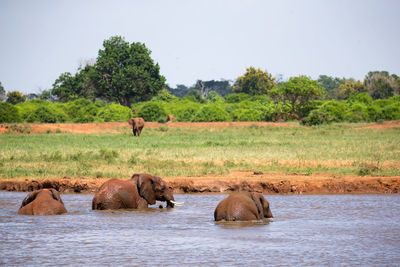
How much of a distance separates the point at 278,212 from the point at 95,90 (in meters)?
55.8

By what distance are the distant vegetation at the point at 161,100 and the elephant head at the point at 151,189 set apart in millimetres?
30350

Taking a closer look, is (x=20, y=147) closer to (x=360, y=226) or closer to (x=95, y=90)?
(x=360, y=226)

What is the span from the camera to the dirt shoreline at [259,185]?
14.7m

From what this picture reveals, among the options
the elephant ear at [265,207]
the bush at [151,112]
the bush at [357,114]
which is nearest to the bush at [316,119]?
the bush at [357,114]

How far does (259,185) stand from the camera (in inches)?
585

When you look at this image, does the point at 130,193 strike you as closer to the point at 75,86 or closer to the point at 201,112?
the point at 201,112

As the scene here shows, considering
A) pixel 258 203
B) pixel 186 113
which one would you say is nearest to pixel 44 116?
pixel 186 113

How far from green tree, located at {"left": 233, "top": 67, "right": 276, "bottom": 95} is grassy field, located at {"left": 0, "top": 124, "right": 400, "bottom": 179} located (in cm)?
5044

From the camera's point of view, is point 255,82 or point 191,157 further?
point 255,82

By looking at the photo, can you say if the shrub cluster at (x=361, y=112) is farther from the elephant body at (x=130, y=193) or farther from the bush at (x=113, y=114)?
the elephant body at (x=130, y=193)

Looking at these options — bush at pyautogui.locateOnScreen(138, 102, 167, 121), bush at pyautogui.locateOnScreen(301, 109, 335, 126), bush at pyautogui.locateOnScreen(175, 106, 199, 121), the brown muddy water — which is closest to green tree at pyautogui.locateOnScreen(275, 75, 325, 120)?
bush at pyautogui.locateOnScreen(175, 106, 199, 121)

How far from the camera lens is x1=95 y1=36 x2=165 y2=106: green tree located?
61.5 meters

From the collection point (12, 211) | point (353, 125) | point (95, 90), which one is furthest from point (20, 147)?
point (95, 90)

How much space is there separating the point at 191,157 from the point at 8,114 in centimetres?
2925
